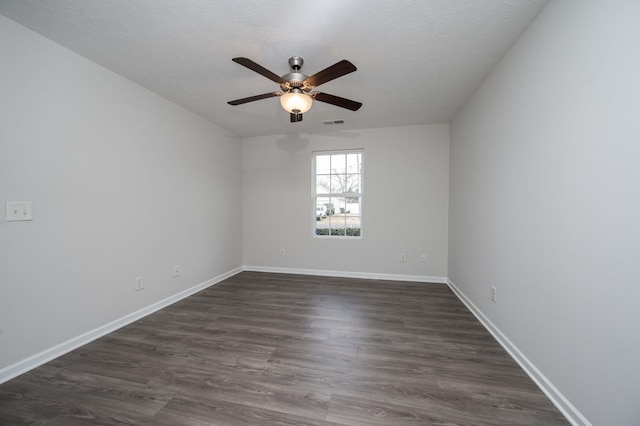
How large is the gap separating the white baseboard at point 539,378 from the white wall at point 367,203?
1535 millimetres

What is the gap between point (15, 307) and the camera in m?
1.64

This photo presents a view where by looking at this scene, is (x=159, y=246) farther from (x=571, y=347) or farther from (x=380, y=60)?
(x=571, y=347)

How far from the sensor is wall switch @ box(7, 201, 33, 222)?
63.9 inches

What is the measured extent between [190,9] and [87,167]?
1.59 metres

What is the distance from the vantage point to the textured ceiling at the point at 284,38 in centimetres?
151

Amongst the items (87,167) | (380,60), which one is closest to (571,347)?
(380,60)

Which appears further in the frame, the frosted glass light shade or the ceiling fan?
the frosted glass light shade

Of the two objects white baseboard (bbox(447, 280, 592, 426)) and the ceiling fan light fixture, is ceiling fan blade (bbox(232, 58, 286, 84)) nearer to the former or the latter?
the ceiling fan light fixture

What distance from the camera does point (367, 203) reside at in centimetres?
397

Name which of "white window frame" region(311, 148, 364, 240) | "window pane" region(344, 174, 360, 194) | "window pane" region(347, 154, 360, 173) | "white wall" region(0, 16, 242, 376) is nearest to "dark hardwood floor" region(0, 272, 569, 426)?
"white wall" region(0, 16, 242, 376)

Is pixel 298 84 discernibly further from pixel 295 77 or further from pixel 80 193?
pixel 80 193

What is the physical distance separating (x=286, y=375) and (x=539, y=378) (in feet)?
5.40

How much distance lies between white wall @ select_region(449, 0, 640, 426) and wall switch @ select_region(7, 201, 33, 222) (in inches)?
136

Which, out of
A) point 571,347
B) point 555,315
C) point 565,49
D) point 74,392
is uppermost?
point 565,49
